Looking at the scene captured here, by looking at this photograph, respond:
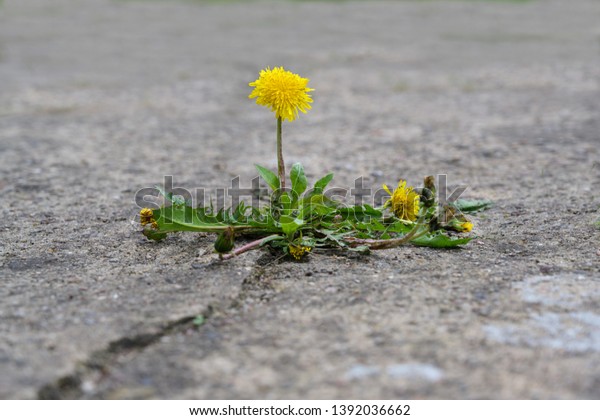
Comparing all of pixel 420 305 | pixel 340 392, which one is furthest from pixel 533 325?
pixel 340 392

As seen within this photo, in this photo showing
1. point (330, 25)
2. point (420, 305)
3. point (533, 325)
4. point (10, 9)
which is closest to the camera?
point (533, 325)

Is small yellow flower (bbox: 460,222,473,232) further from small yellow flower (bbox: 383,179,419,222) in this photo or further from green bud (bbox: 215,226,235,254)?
green bud (bbox: 215,226,235,254)

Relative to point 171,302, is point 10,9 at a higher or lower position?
higher

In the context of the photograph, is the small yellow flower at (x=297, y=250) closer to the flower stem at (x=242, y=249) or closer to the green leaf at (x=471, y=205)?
the flower stem at (x=242, y=249)

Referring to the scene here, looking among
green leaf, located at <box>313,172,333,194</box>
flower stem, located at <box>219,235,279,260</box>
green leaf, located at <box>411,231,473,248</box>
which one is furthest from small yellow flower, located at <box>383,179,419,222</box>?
flower stem, located at <box>219,235,279,260</box>

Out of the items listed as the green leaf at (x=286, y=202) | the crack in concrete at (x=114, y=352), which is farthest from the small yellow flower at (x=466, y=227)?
the crack in concrete at (x=114, y=352)

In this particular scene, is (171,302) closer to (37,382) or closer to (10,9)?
(37,382)
